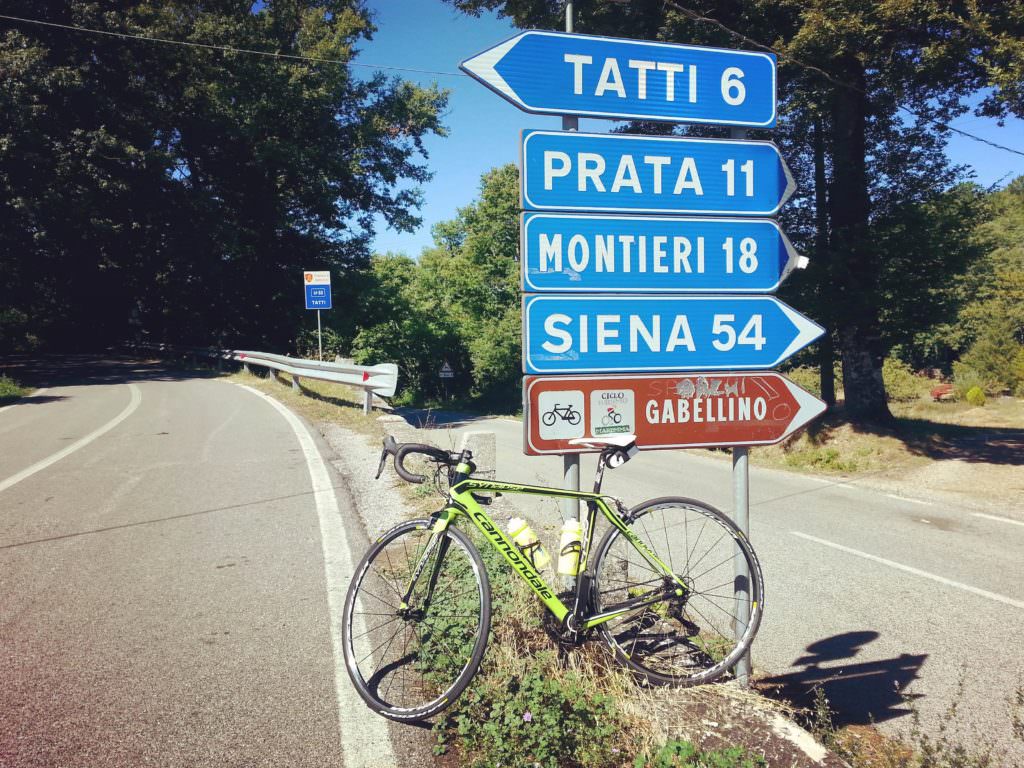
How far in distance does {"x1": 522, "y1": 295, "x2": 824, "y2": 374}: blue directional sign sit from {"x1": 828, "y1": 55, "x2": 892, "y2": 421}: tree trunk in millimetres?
9912

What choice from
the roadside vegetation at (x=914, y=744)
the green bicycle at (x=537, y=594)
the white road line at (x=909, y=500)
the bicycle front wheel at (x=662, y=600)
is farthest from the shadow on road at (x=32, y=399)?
the white road line at (x=909, y=500)

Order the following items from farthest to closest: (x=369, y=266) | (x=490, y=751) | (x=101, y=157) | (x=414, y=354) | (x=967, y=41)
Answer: (x=414, y=354), (x=369, y=266), (x=101, y=157), (x=967, y=41), (x=490, y=751)

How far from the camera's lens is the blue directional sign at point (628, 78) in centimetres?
313

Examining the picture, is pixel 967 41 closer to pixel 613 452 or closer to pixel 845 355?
pixel 845 355

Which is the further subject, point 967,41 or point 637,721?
point 967,41

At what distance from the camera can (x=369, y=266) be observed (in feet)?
105

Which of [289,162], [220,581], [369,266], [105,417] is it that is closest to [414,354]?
[369,266]

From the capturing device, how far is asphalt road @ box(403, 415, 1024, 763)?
3799mm

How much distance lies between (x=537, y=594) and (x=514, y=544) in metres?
0.27

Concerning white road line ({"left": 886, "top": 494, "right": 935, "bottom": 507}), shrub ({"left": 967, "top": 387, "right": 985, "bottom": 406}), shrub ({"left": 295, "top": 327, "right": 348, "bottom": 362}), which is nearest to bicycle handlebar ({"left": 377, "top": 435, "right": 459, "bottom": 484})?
white road line ({"left": 886, "top": 494, "right": 935, "bottom": 507})

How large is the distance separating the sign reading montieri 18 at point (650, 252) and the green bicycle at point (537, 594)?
0.34 meters

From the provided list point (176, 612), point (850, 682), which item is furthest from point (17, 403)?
point (850, 682)

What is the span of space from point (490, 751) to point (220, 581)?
2.80 m

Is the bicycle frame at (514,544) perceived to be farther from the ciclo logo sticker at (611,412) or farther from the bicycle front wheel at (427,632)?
the ciclo logo sticker at (611,412)
